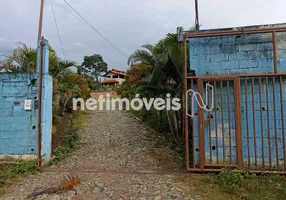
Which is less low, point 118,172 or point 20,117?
point 20,117

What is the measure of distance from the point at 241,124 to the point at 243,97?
23.4 inches

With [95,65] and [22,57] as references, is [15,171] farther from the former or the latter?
[95,65]

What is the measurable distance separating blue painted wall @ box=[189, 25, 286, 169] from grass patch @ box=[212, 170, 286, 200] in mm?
377

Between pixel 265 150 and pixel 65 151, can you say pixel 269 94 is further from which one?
pixel 65 151

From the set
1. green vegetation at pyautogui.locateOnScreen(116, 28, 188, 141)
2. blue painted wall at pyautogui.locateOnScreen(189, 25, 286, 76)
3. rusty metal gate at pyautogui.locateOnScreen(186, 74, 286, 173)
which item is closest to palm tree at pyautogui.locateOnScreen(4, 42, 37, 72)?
green vegetation at pyautogui.locateOnScreen(116, 28, 188, 141)

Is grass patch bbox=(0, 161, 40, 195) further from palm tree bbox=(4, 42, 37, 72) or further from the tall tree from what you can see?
the tall tree

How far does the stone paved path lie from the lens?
12.1 ft

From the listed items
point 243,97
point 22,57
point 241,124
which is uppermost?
point 22,57

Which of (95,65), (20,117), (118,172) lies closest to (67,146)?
(20,117)

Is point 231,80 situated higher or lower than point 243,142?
higher

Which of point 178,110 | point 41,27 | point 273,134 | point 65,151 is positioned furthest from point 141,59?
point 273,134

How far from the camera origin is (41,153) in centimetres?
514

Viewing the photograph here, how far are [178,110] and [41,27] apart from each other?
4755mm

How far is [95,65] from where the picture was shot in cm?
4175
